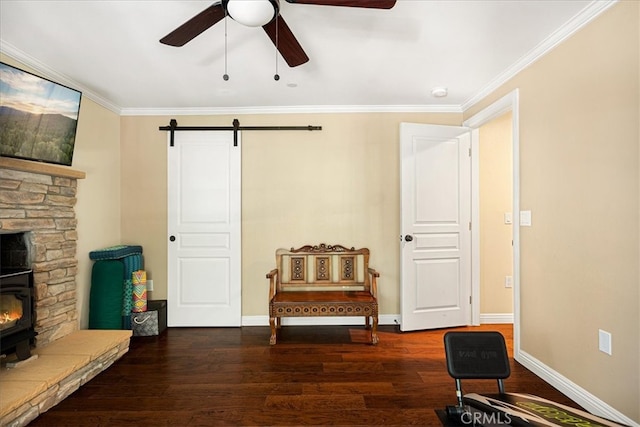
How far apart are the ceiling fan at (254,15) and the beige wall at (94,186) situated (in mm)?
1901

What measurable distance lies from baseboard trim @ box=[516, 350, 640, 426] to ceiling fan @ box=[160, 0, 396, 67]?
2.48m

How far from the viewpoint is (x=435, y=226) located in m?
3.35

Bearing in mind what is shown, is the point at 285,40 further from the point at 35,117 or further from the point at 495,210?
the point at 495,210

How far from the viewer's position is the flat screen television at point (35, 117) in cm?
203

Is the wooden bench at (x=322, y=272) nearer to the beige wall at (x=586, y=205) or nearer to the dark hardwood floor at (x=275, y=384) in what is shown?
the dark hardwood floor at (x=275, y=384)

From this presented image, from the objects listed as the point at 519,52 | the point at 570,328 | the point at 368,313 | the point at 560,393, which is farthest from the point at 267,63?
the point at 560,393

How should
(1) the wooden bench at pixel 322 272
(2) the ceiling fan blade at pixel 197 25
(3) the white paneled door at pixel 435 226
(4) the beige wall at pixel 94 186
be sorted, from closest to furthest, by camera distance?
(2) the ceiling fan blade at pixel 197 25 → (4) the beige wall at pixel 94 186 → (3) the white paneled door at pixel 435 226 → (1) the wooden bench at pixel 322 272

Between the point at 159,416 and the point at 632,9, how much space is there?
3.52 m

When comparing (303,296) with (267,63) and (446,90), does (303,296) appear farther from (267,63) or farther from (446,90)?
(446,90)

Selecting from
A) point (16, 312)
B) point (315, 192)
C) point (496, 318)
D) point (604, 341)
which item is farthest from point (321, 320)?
point (16, 312)

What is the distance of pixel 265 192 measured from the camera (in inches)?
141

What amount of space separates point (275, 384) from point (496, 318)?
259cm

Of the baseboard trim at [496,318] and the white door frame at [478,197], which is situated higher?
the white door frame at [478,197]

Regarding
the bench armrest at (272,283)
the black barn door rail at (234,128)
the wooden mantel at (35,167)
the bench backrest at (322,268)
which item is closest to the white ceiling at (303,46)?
the black barn door rail at (234,128)
